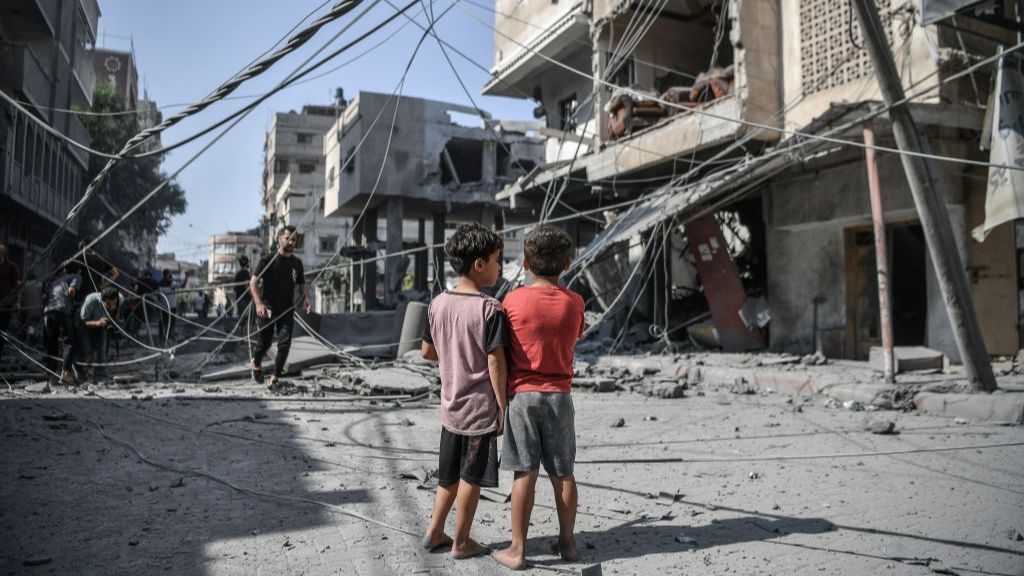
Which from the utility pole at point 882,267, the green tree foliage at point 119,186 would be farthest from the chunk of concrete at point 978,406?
the green tree foliage at point 119,186

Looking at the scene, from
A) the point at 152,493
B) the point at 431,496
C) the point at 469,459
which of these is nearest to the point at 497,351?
the point at 469,459

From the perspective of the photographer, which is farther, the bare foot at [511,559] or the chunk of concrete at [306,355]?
the chunk of concrete at [306,355]

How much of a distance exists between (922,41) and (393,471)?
8.64m

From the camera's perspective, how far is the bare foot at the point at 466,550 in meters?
2.68

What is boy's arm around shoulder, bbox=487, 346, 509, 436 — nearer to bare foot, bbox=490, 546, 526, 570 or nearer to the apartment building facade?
bare foot, bbox=490, 546, 526, 570

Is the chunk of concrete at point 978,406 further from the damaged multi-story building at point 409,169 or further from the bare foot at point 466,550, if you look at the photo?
the damaged multi-story building at point 409,169

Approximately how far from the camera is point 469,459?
8.61 feet

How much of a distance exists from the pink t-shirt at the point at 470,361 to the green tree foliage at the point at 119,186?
88.1 ft

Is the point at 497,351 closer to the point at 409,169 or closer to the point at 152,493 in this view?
the point at 152,493

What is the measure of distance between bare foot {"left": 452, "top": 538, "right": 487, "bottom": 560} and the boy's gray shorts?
38 centimetres

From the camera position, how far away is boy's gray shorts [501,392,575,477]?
103 inches

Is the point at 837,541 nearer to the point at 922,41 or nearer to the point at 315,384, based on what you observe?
the point at 315,384

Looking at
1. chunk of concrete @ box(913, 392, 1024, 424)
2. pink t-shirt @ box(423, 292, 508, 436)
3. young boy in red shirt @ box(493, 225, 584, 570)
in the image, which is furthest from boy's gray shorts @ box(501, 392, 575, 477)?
chunk of concrete @ box(913, 392, 1024, 424)

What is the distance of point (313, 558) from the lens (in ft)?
8.76
